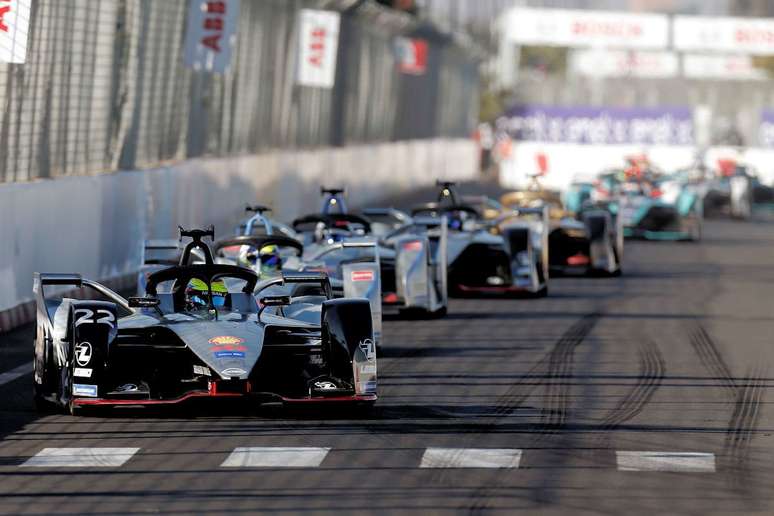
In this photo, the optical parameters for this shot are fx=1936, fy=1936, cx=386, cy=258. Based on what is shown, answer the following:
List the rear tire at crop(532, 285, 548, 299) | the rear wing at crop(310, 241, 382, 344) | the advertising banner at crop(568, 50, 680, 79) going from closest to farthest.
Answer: the rear wing at crop(310, 241, 382, 344) < the rear tire at crop(532, 285, 548, 299) < the advertising banner at crop(568, 50, 680, 79)

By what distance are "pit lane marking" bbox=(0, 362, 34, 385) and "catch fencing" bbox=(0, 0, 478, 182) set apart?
4928 mm

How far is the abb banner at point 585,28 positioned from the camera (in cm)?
8788

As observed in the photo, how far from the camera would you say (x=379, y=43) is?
53.0 metres

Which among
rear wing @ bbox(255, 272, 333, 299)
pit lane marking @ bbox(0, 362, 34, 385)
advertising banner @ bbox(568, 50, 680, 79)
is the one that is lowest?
pit lane marking @ bbox(0, 362, 34, 385)

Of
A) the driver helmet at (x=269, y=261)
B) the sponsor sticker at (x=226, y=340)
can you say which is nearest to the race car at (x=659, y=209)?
the driver helmet at (x=269, y=261)

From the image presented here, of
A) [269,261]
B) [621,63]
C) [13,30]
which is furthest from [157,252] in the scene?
[621,63]

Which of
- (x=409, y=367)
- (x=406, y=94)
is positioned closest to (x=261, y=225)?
(x=409, y=367)

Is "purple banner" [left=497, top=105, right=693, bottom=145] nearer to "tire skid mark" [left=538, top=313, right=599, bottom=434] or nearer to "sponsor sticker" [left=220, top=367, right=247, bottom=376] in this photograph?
"tire skid mark" [left=538, top=313, right=599, bottom=434]

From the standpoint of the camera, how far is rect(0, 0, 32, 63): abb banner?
1630cm

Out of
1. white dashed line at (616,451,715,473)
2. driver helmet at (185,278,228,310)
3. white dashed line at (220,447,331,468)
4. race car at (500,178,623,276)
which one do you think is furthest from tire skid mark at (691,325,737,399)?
race car at (500,178,623,276)

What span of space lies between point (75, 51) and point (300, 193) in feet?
50.5

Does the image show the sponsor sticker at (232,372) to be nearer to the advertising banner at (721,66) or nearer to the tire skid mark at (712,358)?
the tire skid mark at (712,358)

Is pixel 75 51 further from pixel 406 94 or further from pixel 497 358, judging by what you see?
pixel 406 94

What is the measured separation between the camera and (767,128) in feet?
198
